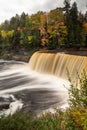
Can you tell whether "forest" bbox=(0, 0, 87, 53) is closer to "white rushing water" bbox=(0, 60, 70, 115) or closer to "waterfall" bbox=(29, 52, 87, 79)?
"waterfall" bbox=(29, 52, 87, 79)

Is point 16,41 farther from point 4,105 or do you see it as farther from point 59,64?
point 4,105

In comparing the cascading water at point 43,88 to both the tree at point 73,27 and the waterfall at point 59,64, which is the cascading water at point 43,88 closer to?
the waterfall at point 59,64

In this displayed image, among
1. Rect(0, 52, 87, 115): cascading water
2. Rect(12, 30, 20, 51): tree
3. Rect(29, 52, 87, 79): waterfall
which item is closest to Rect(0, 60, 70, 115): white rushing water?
Rect(0, 52, 87, 115): cascading water

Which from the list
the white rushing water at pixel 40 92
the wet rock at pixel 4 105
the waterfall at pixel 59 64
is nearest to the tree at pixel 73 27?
the waterfall at pixel 59 64

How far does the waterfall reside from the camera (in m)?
22.7

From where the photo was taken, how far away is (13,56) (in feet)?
180

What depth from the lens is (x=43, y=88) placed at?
71.5ft

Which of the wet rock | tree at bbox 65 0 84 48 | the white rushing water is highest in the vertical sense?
tree at bbox 65 0 84 48

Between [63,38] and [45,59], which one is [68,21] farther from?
[45,59]

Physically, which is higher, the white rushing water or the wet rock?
the wet rock

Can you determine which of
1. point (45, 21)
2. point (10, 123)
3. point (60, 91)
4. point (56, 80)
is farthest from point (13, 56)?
point (10, 123)

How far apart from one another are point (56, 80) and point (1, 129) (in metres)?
16.6

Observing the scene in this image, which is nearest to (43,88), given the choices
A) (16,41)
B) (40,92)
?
(40,92)

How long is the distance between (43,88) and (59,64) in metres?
5.37
